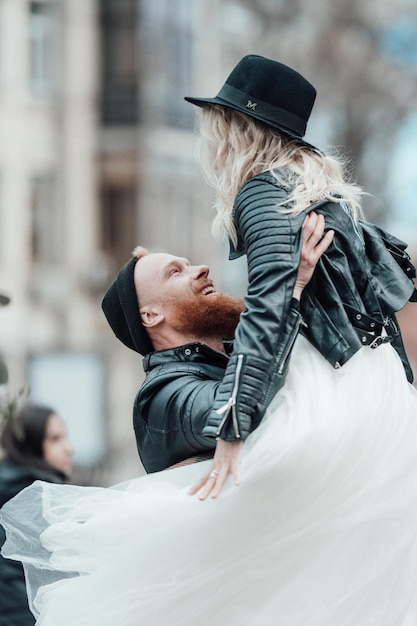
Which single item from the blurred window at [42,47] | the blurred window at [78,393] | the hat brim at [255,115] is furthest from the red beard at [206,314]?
the blurred window at [42,47]

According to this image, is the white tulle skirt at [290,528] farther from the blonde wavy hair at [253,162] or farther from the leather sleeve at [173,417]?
the blonde wavy hair at [253,162]

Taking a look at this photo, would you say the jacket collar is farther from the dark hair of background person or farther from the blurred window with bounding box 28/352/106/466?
the blurred window with bounding box 28/352/106/466

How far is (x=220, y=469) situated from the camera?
3.94m

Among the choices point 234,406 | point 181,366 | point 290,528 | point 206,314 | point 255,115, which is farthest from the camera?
point 206,314

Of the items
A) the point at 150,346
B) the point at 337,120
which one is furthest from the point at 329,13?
the point at 150,346

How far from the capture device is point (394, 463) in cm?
414

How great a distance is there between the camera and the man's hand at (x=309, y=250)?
4.00 m

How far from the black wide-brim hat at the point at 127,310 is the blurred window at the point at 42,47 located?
1776 cm

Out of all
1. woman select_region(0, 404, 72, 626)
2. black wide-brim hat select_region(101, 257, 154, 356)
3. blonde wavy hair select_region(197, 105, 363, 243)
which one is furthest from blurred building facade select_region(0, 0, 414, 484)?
blonde wavy hair select_region(197, 105, 363, 243)

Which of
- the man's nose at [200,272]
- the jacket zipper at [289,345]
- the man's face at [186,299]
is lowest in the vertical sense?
the man's face at [186,299]

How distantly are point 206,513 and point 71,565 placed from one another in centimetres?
53

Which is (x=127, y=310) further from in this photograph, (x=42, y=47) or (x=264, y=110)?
(x=42, y=47)

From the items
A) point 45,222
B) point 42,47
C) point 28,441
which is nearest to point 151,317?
point 28,441

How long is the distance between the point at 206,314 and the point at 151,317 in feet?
0.70
